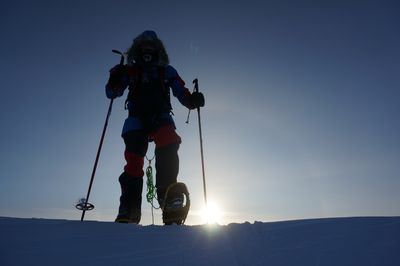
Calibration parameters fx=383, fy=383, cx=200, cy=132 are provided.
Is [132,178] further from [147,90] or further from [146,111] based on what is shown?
[147,90]

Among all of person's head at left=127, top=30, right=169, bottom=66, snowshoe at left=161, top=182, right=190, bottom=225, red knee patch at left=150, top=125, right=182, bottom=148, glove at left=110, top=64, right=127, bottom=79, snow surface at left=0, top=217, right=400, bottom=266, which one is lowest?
snow surface at left=0, top=217, right=400, bottom=266

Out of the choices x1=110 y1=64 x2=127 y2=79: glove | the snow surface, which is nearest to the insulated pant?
x1=110 y1=64 x2=127 y2=79: glove

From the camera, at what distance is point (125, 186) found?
5449mm

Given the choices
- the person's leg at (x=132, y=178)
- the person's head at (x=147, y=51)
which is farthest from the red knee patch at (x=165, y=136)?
the person's head at (x=147, y=51)

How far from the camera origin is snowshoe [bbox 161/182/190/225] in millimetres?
5039

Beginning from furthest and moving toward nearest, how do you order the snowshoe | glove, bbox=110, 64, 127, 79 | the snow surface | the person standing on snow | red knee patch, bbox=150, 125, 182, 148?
glove, bbox=110, 64, 127, 79 < red knee patch, bbox=150, 125, 182, 148 < the person standing on snow < the snowshoe < the snow surface

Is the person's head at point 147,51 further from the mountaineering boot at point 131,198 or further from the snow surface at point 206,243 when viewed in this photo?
the snow surface at point 206,243

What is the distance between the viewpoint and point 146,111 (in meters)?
5.86

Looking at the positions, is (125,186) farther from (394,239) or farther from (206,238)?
(394,239)

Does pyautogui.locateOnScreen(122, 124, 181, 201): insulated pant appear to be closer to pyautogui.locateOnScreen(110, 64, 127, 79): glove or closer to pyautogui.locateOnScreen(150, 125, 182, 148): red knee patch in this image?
pyautogui.locateOnScreen(150, 125, 182, 148): red knee patch

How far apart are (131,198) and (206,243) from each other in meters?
2.69

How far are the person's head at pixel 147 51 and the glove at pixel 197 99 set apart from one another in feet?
2.50

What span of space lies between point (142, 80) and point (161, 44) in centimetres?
88

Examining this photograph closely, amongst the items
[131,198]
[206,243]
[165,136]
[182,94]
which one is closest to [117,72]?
[182,94]
